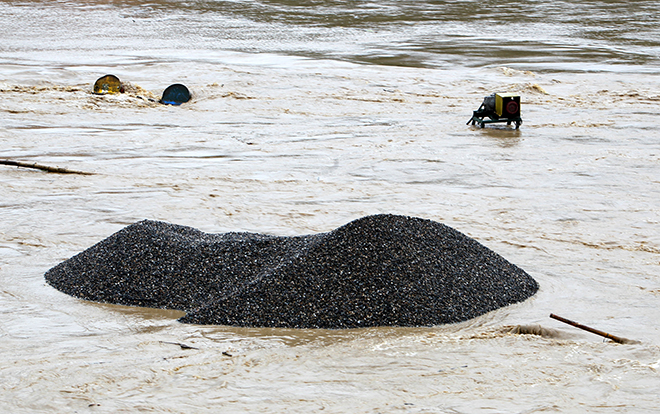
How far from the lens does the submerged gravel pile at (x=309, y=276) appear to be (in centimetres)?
507

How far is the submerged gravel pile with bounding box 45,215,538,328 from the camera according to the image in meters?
5.07

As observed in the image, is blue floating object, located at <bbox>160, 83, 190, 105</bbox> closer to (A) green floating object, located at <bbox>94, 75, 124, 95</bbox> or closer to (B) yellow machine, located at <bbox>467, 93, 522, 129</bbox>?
(A) green floating object, located at <bbox>94, 75, 124, 95</bbox>

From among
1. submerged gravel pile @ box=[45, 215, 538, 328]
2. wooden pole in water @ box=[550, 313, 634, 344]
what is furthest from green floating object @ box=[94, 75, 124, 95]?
wooden pole in water @ box=[550, 313, 634, 344]

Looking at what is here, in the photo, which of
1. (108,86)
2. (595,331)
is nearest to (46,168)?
(108,86)

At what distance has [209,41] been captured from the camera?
69.5ft

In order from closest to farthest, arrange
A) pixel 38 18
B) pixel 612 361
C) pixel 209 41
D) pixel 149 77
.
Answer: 1. pixel 612 361
2. pixel 149 77
3. pixel 209 41
4. pixel 38 18

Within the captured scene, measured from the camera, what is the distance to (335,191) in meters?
8.80

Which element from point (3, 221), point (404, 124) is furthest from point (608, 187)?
point (3, 221)

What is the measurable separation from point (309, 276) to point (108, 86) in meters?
10.0

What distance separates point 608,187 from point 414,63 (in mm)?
9674

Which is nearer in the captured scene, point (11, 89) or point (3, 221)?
point (3, 221)

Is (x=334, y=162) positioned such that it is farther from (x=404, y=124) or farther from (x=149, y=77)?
(x=149, y=77)

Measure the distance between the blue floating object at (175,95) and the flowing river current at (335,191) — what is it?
1.32ft

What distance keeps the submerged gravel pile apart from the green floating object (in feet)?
28.0
